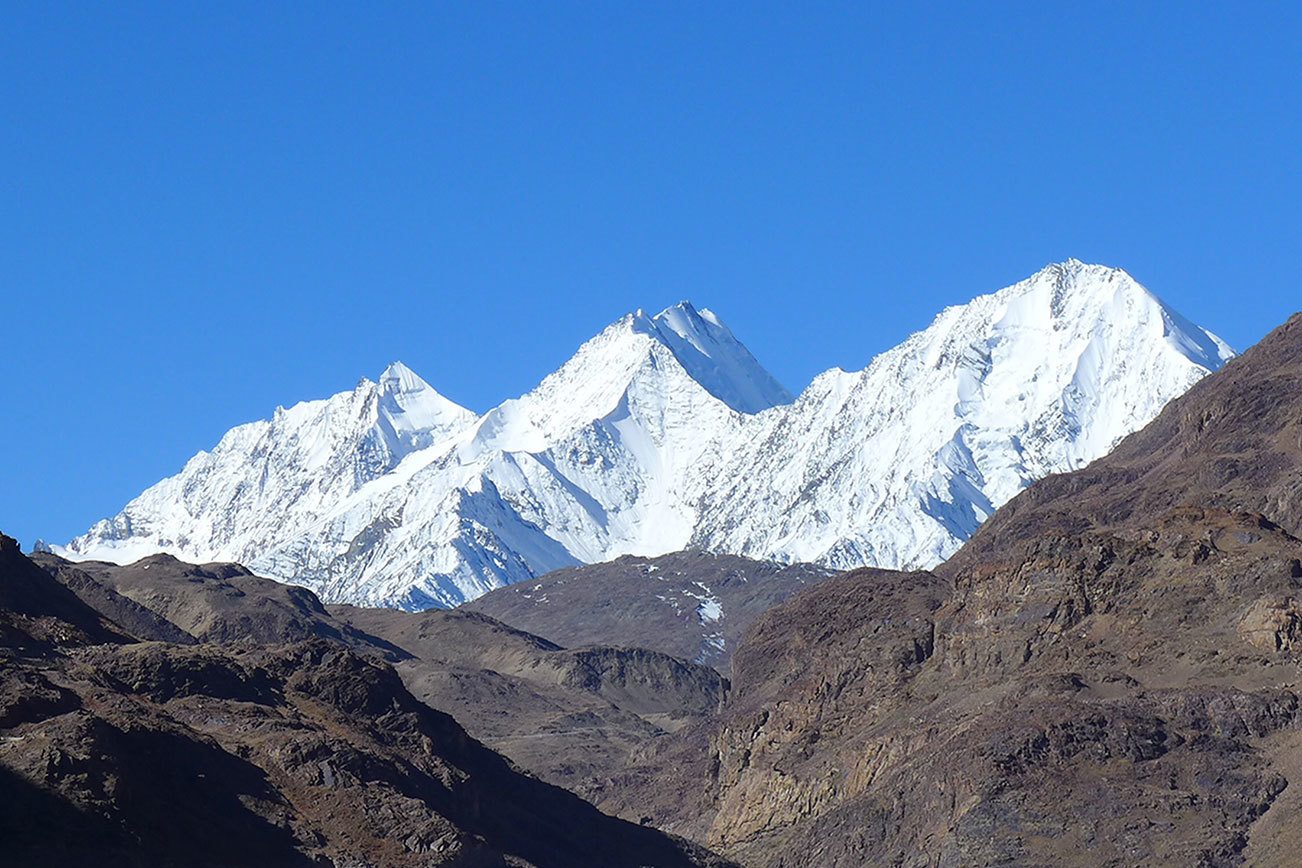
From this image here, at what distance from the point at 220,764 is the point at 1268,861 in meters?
79.1

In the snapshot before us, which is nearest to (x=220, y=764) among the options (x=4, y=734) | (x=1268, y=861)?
(x=4, y=734)

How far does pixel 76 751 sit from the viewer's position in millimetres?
153750

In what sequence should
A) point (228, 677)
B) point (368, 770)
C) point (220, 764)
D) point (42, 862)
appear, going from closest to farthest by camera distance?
point (42, 862)
point (220, 764)
point (368, 770)
point (228, 677)

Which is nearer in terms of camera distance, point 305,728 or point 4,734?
point 4,734

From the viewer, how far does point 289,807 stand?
17200cm

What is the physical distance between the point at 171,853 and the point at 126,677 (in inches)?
1482

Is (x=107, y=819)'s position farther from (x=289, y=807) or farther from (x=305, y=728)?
(x=305, y=728)

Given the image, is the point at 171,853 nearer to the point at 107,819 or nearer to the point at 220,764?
the point at 107,819

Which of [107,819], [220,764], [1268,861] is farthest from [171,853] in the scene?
[1268,861]

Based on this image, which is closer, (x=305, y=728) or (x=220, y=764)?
(x=220, y=764)

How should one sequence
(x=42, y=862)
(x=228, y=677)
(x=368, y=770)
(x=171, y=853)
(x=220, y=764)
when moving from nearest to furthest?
(x=42, y=862)
(x=171, y=853)
(x=220, y=764)
(x=368, y=770)
(x=228, y=677)

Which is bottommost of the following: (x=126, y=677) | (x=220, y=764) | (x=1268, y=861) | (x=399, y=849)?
(x=1268, y=861)

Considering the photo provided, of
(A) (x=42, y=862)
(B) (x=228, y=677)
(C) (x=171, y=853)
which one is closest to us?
(A) (x=42, y=862)

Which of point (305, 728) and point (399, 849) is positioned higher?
point (305, 728)
